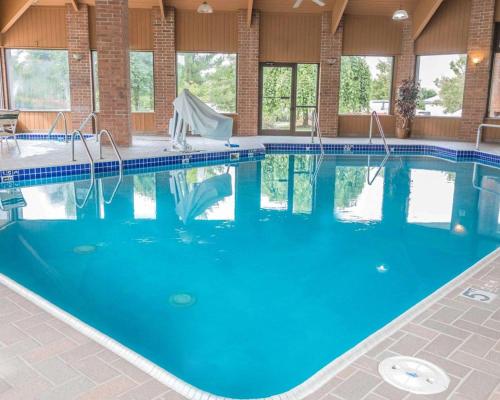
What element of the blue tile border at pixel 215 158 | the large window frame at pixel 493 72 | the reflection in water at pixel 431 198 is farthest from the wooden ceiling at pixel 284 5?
the reflection in water at pixel 431 198

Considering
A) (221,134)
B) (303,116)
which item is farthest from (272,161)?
(303,116)

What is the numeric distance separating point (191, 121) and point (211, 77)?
12.3 ft

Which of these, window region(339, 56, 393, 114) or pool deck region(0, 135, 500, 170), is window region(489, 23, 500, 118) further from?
window region(339, 56, 393, 114)

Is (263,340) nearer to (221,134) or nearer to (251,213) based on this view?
(251,213)

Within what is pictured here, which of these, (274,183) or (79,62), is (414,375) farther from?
(79,62)

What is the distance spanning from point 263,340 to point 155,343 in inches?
23.5

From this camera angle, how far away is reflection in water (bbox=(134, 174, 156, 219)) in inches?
214

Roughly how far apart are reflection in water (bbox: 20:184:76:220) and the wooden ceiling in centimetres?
677

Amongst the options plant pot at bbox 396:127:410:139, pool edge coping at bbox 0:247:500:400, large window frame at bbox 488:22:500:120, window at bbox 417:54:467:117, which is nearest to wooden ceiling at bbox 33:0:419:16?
window at bbox 417:54:467:117

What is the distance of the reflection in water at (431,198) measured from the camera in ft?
17.7

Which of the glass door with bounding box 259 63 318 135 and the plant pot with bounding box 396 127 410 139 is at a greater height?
the glass door with bounding box 259 63 318 135

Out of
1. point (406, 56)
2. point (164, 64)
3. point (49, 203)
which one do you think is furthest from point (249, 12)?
point (49, 203)

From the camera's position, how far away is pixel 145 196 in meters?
6.27

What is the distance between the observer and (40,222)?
192 inches
